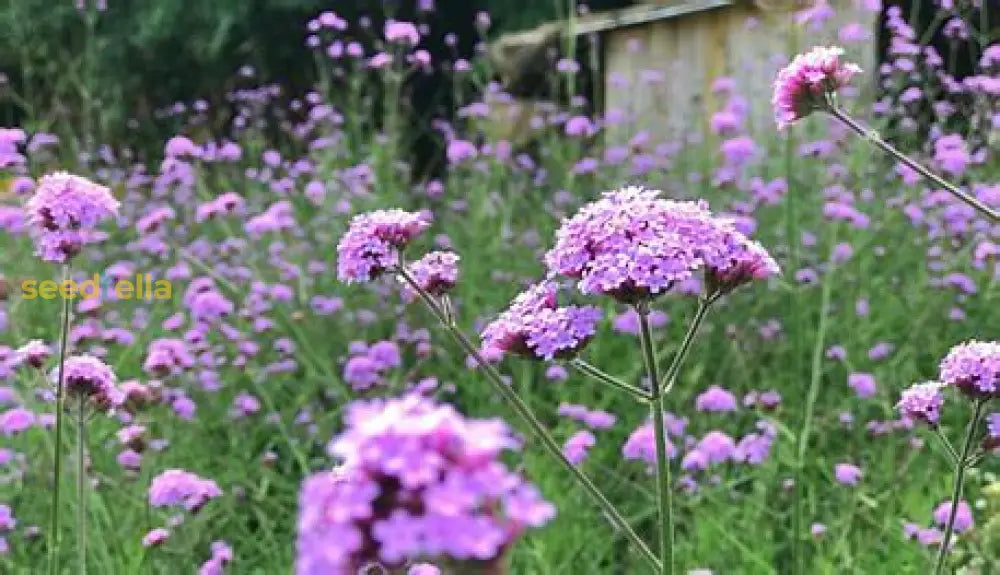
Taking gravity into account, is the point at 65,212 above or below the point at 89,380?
above

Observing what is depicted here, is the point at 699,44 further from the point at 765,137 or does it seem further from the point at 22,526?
the point at 22,526

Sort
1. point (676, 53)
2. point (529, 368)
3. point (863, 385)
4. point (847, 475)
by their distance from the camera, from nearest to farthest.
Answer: point (847, 475)
point (863, 385)
point (529, 368)
point (676, 53)

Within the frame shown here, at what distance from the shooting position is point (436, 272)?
1.43 meters

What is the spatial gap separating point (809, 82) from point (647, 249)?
0.39m

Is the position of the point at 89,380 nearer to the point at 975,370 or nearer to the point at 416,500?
the point at 975,370

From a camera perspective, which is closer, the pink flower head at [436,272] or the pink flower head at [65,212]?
the pink flower head at [436,272]

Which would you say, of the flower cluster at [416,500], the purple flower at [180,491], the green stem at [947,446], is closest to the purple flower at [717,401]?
the purple flower at [180,491]

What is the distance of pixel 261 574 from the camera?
2605 millimetres

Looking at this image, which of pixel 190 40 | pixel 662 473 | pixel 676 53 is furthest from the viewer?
pixel 190 40

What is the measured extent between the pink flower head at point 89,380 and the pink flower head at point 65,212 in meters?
0.13

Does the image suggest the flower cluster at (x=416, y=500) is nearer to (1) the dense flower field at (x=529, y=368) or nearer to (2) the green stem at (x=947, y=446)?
(1) the dense flower field at (x=529, y=368)

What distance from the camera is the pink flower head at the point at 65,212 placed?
1703mm

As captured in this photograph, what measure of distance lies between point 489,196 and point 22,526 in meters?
2.52

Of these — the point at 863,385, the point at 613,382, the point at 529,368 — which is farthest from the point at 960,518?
the point at 529,368
